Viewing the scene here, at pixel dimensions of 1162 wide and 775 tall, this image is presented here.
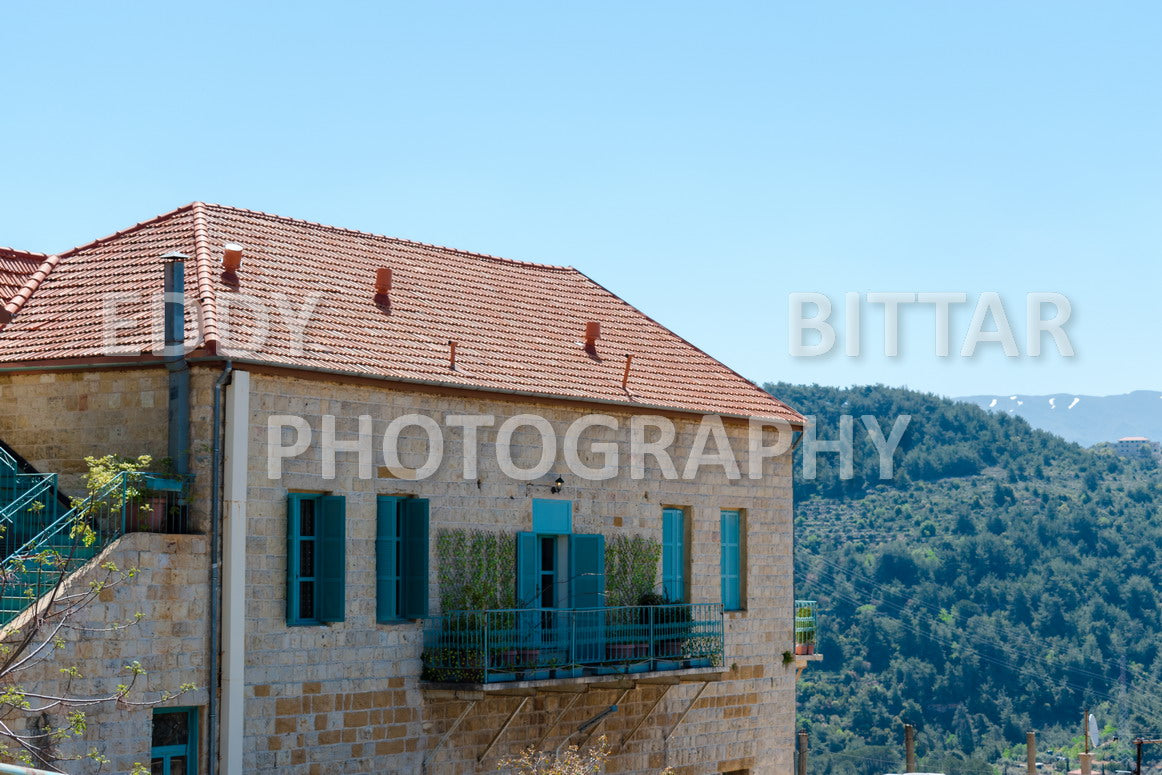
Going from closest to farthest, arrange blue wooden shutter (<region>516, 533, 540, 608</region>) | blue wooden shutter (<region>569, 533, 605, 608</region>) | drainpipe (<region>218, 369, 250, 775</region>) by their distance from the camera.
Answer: drainpipe (<region>218, 369, 250, 775</region>)
blue wooden shutter (<region>516, 533, 540, 608</region>)
blue wooden shutter (<region>569, 533, 605, 608</region>)

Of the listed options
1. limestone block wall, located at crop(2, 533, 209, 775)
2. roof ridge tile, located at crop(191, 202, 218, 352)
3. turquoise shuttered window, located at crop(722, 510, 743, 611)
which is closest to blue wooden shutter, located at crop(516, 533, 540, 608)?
turquoise shuttered window, located at crop(722, 510, 743, 611)

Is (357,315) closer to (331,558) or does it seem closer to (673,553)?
(331,558)

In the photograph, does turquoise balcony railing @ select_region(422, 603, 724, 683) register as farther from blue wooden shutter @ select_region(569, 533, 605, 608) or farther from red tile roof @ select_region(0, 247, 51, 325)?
red tile roof @ select_region(0, 247, 51, 325)

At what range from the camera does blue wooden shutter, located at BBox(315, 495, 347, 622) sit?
19453mm

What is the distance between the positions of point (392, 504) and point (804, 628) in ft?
33.7

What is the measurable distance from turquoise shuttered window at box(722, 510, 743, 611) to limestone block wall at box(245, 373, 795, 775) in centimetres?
15

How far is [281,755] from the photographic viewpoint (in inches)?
739

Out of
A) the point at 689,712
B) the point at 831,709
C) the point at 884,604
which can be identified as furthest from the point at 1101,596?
the point at 689,712

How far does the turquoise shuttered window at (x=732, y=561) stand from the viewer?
85.5 feet

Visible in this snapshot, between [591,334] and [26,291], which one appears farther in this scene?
[591,334]

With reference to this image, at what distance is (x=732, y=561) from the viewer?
26266mm

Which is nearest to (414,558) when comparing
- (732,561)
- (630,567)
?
(630,567)

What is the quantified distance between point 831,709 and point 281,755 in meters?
63.4

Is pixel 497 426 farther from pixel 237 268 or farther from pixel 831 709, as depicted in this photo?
pixel 831 709
